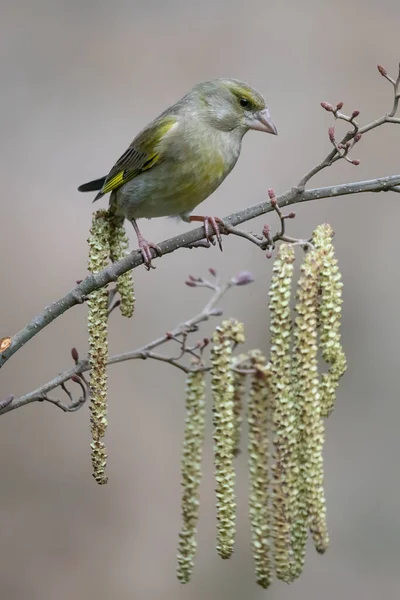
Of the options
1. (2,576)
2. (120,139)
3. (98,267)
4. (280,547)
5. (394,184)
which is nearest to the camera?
(280,547)

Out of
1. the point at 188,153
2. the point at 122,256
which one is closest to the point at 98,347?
the point at 122,256

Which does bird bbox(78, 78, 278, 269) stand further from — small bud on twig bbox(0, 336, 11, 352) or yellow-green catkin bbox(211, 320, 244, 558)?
yellow-green catkin bbox(211, 320, 244, 558)

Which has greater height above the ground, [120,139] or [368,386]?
[120,139]

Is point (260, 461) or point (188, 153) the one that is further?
point (188, 153)

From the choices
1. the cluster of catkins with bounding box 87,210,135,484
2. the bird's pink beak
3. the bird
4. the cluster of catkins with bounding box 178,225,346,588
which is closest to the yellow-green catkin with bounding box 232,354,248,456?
the cluster of catkins with bounding box 178,225,346,588

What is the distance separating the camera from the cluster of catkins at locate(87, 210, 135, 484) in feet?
4.17

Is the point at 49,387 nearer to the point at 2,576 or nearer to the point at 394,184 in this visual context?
the point at 394,184

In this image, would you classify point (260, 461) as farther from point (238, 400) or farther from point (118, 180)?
point (118, 180)

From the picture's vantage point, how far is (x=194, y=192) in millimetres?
1972

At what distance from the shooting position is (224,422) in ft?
3.86

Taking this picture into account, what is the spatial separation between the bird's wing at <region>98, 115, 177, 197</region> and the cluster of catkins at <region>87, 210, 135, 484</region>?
38 centimetres

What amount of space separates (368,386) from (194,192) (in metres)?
1.33

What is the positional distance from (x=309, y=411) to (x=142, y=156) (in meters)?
1.09

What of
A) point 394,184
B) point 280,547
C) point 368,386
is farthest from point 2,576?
point 394,184
